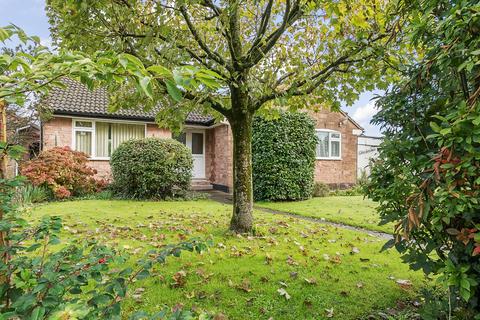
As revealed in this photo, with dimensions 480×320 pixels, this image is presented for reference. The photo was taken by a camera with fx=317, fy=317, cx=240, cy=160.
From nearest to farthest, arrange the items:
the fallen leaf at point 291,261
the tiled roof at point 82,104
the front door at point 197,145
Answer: the fallen leaf at point 291,261 < the tiled roof at point 82,104 < the front door at point 197,145

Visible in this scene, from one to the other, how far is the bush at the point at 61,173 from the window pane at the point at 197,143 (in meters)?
5.77

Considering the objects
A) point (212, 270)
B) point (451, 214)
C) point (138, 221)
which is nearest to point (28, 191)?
point (138, 221)

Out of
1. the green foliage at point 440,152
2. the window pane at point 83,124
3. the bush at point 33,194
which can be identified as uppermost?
the window pane at point 83,124

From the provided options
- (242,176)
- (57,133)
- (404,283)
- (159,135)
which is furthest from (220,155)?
(404,283)

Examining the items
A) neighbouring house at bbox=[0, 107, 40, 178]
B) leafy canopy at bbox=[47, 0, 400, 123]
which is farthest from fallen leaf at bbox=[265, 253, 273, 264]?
neighbouring house at bbox=[0, 107, 40, 178]

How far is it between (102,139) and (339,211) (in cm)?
1091

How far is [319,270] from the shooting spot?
418 centimetres

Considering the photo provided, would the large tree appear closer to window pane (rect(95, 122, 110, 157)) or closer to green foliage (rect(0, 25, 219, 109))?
green foliage (rect(0, 25, 219, 109))

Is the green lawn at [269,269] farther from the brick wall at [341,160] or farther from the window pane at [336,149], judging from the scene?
the window pane at [336,149]

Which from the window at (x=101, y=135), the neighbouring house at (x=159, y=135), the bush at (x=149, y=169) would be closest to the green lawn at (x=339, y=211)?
the bush at (x=149, y=169)

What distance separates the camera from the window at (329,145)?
658 inches

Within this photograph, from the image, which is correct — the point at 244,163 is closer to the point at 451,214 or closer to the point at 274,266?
the point at 274,266

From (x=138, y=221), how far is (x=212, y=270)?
12.2 ft

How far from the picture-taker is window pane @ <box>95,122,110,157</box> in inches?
569
